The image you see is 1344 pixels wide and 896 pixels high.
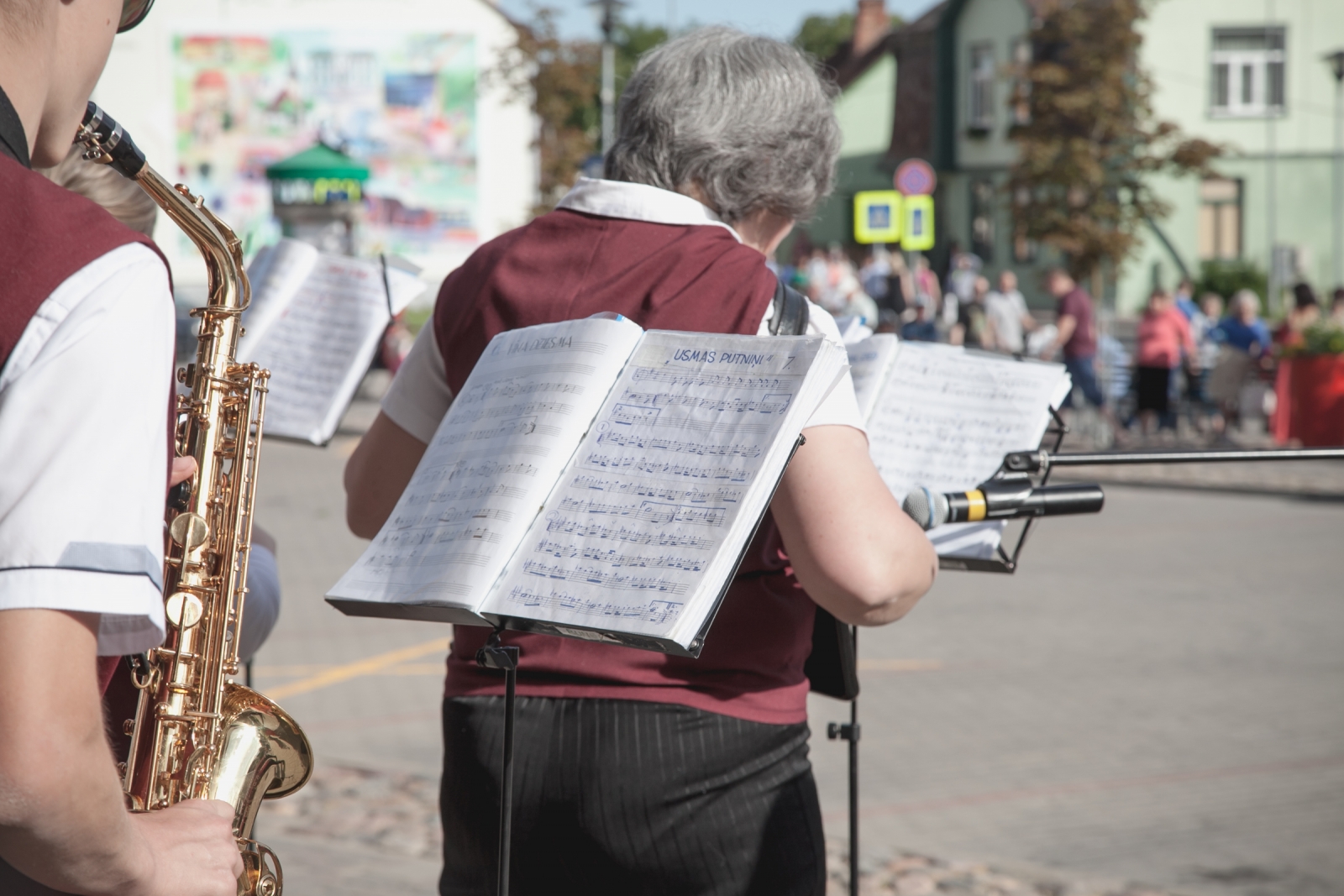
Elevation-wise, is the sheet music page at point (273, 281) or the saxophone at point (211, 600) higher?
the sheet music page at point (273, 281)

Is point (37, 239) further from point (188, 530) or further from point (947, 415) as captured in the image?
point (947, 415)

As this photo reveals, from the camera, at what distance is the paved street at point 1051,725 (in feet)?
13.9

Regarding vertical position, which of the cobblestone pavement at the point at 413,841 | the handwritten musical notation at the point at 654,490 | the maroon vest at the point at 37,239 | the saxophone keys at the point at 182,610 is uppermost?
the maroon vest at the point at 37,239

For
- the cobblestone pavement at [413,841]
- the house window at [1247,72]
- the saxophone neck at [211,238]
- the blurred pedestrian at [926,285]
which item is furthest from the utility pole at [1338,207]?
the saxophone neck at [211,238]

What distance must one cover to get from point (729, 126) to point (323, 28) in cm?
2887

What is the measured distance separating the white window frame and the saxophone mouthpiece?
34.6 metres

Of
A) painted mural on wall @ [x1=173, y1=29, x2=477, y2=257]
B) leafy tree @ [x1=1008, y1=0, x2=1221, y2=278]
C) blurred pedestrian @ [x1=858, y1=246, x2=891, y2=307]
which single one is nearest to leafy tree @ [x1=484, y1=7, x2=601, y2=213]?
blurred pedestrian @ [x1=858, y1=246, x2=891, y2=307]

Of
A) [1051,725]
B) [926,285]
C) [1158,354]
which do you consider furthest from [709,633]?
[926,285]

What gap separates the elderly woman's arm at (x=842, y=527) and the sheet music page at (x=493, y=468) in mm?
262

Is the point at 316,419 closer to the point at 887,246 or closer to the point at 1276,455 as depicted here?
the point at 1276,455

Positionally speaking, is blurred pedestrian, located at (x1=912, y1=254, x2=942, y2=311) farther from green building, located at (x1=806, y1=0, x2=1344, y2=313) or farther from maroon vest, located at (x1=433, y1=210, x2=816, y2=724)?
maroon vest, located at (x1=433, y1=210, x2=816, y2=724)

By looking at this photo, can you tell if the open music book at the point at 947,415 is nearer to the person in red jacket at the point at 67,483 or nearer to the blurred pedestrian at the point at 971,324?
the person in red jacket at the point at 67,483

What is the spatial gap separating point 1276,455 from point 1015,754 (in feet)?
10.8

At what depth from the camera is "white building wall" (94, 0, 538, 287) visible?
28.2 m
